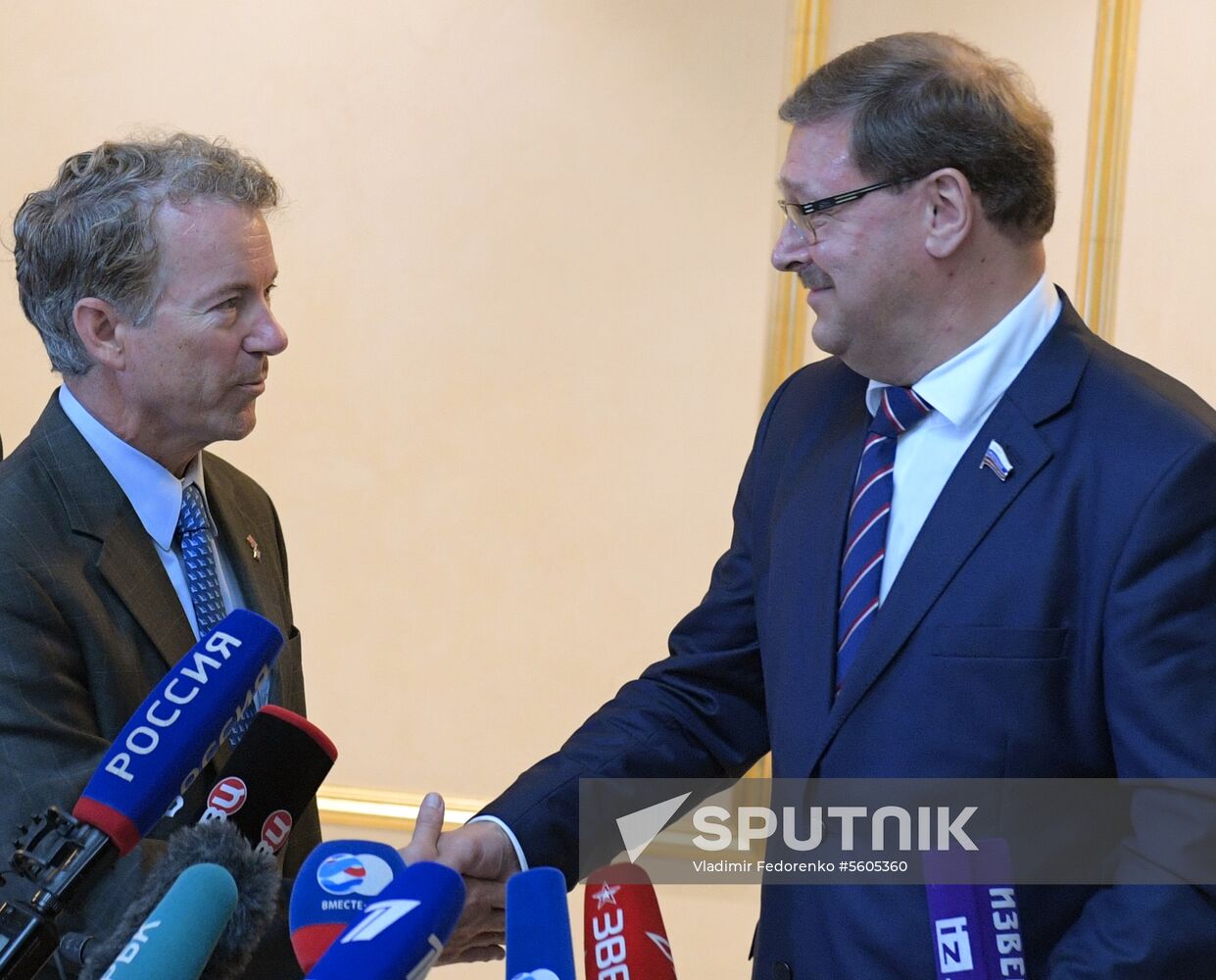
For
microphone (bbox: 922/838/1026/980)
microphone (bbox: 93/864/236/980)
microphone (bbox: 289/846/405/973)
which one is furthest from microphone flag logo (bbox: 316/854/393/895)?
microphone (bbox: 922/838/1026/980)

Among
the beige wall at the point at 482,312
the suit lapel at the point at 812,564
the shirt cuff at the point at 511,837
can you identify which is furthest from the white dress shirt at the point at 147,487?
the beige wall at the point at 482,312

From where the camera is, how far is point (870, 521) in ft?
5.53

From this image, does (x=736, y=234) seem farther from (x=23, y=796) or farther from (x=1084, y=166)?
(x=23, y=796)

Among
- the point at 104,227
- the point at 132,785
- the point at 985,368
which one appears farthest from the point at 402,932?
the point at 104,227

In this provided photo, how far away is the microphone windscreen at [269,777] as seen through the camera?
53.4 inches

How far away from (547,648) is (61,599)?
240 cm

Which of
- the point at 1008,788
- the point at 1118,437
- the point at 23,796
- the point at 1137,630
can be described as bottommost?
the point at 23,796

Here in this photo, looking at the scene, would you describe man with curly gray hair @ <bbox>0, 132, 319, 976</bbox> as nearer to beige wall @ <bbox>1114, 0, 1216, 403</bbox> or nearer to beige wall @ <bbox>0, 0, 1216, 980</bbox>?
beige wall @ <bbox>0, 0, 1216, 980</bbox>

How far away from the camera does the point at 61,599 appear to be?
1.66m

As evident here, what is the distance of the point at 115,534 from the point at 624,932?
872 mm

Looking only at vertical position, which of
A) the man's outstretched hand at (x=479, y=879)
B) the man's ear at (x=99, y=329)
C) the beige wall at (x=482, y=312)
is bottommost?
→ the man's outstretched hand at (x=479, y=879)

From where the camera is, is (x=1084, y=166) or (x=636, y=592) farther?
(x=636, y=592)

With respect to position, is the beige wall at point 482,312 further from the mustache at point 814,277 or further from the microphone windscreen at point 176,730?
the microphone windscreen at point 176,730

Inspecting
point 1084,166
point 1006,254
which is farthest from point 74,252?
point 1084,166
